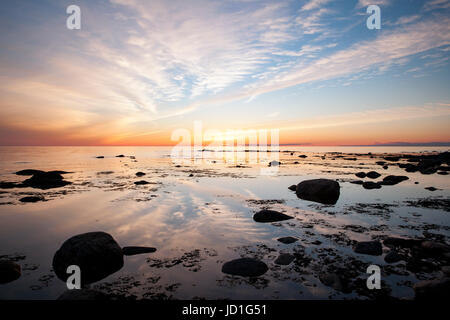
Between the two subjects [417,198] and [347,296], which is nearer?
[347,296]

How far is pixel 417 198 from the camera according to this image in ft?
51.8

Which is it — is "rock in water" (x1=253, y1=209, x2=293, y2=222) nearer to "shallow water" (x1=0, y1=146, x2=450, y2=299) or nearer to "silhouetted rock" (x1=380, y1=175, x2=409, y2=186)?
"shallow water" (x1=0, y1=146, x2=450, y2=299)

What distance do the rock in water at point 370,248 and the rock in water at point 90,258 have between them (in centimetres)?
783

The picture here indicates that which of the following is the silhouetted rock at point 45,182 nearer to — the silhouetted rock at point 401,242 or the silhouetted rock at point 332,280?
the silhouetted rock at point 332,280

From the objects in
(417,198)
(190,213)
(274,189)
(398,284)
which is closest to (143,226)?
(190,213)

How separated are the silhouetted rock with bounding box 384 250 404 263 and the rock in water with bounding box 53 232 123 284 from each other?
8.25 metres

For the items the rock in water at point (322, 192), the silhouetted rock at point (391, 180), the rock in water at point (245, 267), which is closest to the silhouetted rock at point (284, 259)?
the rock in water at point (245, 267)

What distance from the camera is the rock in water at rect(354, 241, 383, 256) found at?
7.38 metres

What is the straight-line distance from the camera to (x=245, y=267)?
21.2 ft

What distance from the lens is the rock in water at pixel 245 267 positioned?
A: 6.34m

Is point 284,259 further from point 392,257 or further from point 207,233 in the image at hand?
point 207,233

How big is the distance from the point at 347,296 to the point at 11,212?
16900mm

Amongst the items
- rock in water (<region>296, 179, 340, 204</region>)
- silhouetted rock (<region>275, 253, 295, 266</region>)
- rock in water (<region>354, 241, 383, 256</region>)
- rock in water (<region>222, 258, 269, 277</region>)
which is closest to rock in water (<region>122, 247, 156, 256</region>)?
rock in water (<region>222, 258, 269, 277</region>)
